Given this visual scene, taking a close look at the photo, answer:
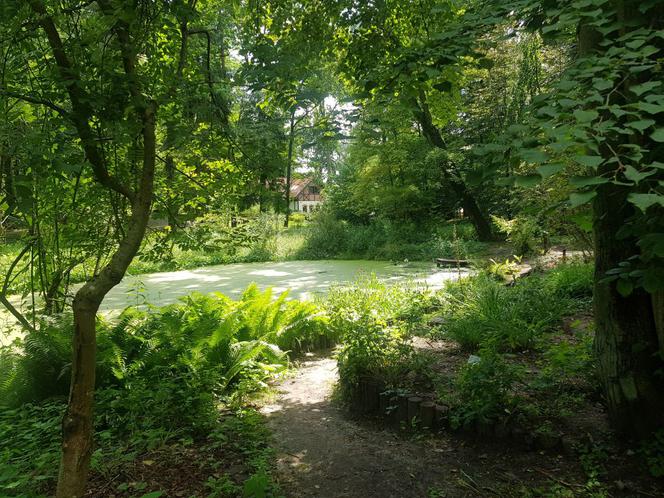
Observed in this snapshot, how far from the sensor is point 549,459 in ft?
8.97

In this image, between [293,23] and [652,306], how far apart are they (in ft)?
10.9

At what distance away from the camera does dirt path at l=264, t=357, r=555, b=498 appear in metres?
2.66

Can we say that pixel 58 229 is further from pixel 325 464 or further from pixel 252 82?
pixel 325 464

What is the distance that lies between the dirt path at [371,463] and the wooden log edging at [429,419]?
10 cm

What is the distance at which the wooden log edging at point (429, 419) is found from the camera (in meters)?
2.81

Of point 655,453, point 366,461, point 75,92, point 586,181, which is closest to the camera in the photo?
point 586,181

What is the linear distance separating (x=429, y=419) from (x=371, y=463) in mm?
541

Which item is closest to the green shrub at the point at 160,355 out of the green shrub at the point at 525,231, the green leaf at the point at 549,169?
the green leaf at the point at 549,169

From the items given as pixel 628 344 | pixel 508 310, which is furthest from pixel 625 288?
pixel 508 310

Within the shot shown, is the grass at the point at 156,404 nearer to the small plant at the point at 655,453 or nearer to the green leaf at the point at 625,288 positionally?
the green leaf at the point at 625,288

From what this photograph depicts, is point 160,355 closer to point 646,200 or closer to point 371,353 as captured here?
point 371,353

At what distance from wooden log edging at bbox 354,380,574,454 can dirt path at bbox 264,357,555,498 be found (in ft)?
0.33

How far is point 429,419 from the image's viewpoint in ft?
10.7

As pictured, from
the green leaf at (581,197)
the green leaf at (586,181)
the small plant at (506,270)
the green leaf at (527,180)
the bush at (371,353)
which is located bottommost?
the bush at (371,353)
